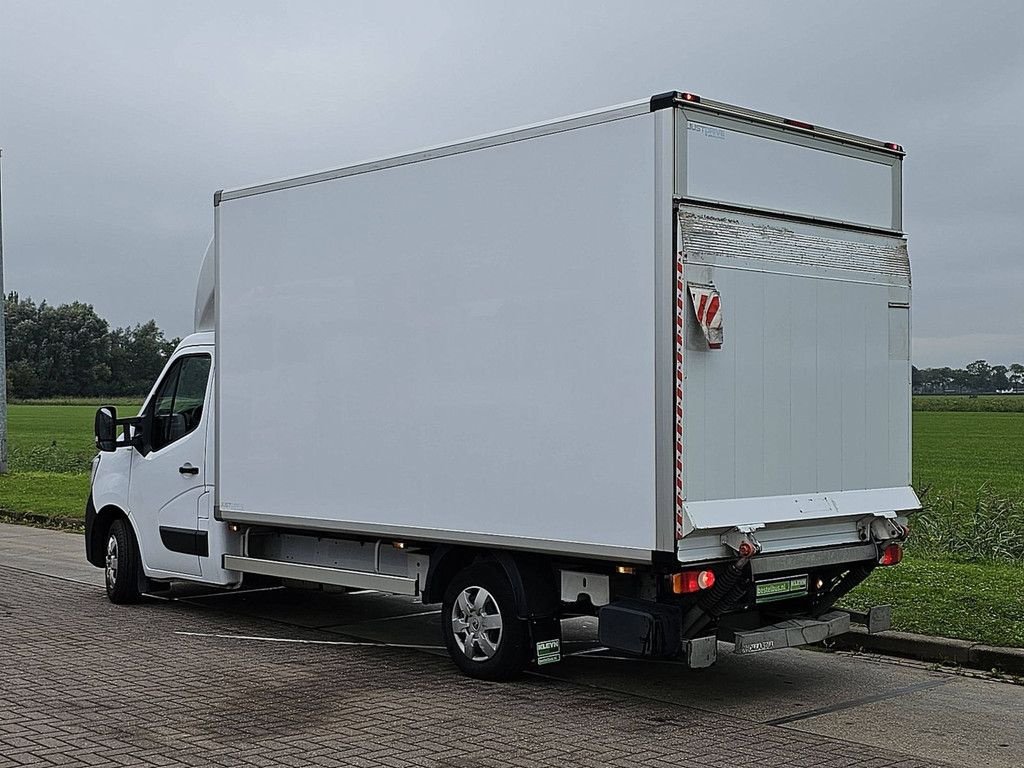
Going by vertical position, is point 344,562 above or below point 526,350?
below

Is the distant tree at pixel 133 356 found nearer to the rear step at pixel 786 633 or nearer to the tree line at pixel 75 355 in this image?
the tree line at pixel 75 355

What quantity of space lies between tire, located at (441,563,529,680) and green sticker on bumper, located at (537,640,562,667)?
0.10 meters

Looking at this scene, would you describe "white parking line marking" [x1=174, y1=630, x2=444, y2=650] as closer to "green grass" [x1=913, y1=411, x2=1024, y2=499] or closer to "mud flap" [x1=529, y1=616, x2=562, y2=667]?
→ "mud flap" [x1=529, y1=616, x2=562, y2=667]

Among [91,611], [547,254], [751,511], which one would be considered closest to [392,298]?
[547,254]

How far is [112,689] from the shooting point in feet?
28.1

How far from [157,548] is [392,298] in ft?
12.5

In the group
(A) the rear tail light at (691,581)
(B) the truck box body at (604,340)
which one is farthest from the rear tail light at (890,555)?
(A) the rear tail light at (691,581)

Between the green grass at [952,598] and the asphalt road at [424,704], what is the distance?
2.05ft

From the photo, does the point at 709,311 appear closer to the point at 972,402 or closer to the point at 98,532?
the point at 98,532

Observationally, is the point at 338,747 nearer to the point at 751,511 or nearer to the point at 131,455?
the point at 751,511

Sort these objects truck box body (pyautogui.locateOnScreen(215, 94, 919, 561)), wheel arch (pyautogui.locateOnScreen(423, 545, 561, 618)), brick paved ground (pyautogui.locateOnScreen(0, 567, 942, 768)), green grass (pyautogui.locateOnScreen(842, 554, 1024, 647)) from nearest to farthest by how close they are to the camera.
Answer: brick paved ground (pyautogui.locateOnScreen(0, 567, 942, 768))
truck box body (pyautogui.locateOnScreen(215, 94, 919, 561))
wheel arch (pyautogui.locateOnScreen(423, 545, 561, 618))
green grass (pyautogui.locateOnScreen(842, 554, 1024, 647))

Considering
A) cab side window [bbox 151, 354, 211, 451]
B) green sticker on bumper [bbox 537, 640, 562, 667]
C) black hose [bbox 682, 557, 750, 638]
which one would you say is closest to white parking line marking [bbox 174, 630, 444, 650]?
cab side window [bbox 151, 354, 211, 451]

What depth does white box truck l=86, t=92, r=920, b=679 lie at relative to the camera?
764 centimetres

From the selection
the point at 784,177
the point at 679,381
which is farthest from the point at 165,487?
the point at 784,177
